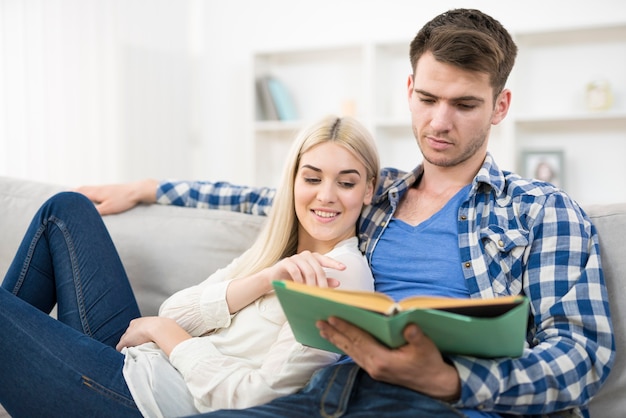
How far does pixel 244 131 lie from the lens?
492 centimetres

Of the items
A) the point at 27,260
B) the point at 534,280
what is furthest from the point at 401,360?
the point at 27,260

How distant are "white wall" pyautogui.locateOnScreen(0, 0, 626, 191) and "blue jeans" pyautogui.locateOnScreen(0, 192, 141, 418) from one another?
1.84 m

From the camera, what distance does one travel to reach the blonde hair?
1.64 metres

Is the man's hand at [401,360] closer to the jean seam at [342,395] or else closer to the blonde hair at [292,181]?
the jean seam at [342,395]

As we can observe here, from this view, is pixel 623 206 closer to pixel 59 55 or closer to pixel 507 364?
pixel 507 364

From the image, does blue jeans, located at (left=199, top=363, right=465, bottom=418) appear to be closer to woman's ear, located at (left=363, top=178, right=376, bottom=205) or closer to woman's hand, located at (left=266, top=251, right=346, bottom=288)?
woman's hand, located at (left=266, top=251, right=346, bottom=288)

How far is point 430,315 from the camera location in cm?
102

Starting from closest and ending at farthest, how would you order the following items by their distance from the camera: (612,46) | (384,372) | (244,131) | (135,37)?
(384,372) < (612,46) < (135,37) < (244,131)

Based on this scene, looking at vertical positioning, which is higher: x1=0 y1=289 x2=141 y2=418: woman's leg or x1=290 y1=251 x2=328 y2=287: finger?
x1=290 y1=251 x2=328 y2=287: finger

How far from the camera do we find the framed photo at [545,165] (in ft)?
12.9

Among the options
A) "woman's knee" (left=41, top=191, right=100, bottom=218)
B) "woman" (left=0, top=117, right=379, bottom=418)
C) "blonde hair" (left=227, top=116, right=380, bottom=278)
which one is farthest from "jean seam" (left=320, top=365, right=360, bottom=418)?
"woman's knee" (left=41, top=191, right=100, bottom=218)

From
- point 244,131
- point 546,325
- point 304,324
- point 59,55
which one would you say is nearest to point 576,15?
point 244,131

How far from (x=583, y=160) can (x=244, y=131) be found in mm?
2199

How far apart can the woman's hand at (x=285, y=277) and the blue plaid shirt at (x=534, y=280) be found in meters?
0.29
